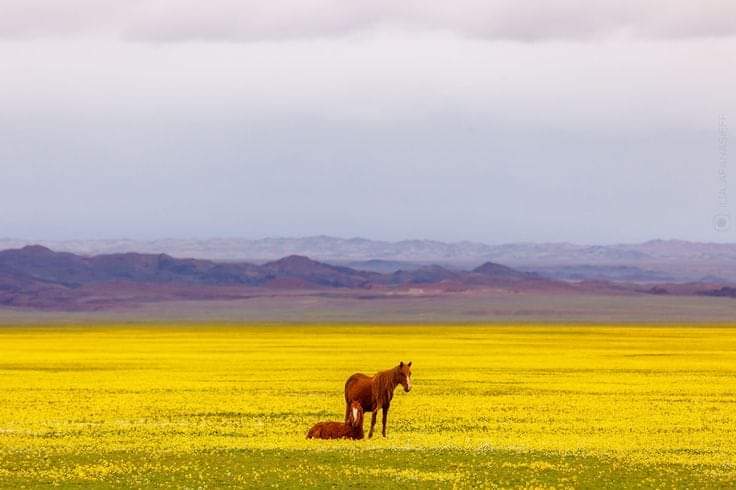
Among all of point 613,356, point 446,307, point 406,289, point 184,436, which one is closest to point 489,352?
point 613,356

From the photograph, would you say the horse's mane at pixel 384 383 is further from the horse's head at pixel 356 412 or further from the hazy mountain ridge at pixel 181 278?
the hazy mountain ridge at pixel 181 278

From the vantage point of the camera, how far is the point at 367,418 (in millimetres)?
27438

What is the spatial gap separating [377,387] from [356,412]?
74 centimetres

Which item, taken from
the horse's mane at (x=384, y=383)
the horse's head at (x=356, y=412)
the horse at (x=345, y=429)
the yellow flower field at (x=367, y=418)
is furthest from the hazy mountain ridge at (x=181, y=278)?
the horse's mane at (x=384, y=383)

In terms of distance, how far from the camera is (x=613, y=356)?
2275 inches

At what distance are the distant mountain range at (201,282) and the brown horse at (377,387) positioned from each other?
409ft

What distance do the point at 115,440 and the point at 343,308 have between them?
111483 mm

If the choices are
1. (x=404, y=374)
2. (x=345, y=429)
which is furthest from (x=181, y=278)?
(x=404, y=374)

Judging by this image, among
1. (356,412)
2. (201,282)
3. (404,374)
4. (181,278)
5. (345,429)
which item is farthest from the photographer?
(181,278)

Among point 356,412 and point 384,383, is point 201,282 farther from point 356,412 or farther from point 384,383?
point 384,383

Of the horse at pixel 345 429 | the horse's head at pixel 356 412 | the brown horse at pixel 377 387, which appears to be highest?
the brown horse at pixel 377 387

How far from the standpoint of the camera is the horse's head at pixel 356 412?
904 inches

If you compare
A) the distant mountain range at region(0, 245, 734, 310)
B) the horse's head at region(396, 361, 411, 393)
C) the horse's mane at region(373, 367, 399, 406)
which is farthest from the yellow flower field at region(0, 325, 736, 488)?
the distant mountain range at region(0, 245, 734, 310)

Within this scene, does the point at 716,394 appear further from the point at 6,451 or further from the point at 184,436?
the point at 6,451
